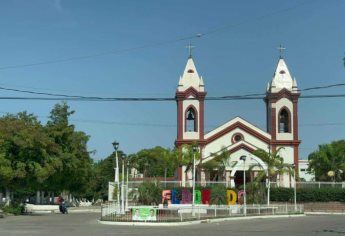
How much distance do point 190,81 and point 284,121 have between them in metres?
13.3

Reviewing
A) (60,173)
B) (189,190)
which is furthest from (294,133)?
(60,173)

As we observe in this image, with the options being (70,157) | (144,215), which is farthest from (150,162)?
(144,215)

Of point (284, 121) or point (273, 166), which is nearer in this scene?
point (273, 166)

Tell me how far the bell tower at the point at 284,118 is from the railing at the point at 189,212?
28290 mm

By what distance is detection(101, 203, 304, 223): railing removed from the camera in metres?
33.3

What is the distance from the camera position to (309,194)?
6153cm

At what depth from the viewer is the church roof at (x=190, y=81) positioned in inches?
3000

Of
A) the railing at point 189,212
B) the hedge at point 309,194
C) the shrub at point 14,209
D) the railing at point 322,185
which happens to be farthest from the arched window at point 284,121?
the shrub at point 14,209

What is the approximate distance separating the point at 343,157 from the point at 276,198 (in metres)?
24.1

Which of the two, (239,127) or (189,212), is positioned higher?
(239,127)

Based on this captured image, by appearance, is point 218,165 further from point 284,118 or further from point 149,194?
point 149,194

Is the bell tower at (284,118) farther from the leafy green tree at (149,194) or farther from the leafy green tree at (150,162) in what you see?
the leafy green tree at (149,194)

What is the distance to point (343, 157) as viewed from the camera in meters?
82.5

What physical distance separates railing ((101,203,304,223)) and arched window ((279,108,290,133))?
29931mm
